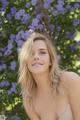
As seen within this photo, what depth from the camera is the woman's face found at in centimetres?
282

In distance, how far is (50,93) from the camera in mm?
3041

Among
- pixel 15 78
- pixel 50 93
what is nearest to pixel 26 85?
pixel 50 93

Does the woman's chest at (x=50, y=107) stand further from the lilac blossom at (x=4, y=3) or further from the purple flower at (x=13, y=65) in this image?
the lilac blossom at (x=4, y=3)

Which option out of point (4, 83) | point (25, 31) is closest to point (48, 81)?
point (25, 31)

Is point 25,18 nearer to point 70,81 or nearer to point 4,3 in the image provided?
point 4,3

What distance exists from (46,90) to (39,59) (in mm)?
331

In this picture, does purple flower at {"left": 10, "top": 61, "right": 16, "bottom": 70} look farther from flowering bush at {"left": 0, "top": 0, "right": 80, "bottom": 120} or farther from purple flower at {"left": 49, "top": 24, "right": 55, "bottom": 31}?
purple flower at {"left": 49, "top": 24, "right": 55, "bottom": 31}

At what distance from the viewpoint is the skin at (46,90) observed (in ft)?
9.35

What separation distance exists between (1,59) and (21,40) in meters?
0.31

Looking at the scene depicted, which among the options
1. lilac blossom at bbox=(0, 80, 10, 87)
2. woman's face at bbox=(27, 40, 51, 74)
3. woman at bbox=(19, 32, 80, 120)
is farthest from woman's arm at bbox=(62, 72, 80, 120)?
lilac blossom at bbox=(0, 80, 10, 87)

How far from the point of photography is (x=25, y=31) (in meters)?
4.02

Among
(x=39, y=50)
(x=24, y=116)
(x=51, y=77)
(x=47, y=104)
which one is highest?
(x=39, y=50)

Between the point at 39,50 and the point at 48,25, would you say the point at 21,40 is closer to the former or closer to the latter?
the point at 48,25

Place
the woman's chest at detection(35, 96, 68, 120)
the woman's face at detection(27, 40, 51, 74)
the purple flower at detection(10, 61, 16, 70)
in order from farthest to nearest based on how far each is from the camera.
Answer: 1. the purple flower at detection(10, 61, 16, 70)
2. the woman's chest at detection(35, 96, 68, 120)
3. the woman's face at detection(27, 40, 51, 74)
